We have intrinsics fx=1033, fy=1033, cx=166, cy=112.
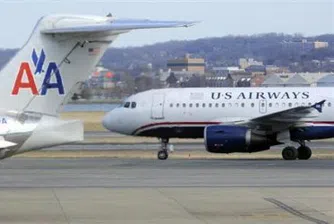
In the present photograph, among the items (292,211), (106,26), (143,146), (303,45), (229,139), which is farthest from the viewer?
(303,45)

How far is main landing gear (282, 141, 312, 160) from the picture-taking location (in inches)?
1419

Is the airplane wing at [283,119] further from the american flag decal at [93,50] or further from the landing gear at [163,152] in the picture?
the american flag decal at [93,50]

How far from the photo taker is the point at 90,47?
15.6m

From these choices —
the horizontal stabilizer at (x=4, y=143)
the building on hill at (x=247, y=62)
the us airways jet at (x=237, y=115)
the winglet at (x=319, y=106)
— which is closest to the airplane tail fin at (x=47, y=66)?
the horizontal stabilizer at (x=4, y=143)

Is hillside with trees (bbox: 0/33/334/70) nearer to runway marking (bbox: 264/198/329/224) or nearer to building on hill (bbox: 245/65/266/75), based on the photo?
building on hill (bbox: 245/65/266/75)

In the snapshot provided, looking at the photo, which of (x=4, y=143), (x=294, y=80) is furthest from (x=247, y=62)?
(x=4, y=143)

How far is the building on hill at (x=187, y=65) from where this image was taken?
5768 inches

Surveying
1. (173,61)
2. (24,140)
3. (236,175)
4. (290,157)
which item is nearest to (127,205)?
(24,140)

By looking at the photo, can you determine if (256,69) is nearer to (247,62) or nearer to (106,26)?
(247,62)

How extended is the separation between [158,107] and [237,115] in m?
2.91

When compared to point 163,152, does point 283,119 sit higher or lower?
higher

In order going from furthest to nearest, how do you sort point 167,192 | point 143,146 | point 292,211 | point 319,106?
point 143,146 → point 319,106 → point 167,192 → point 292,211

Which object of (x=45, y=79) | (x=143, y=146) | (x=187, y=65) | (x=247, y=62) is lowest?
(x=247, y=62)

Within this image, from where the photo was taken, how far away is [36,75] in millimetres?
15586
